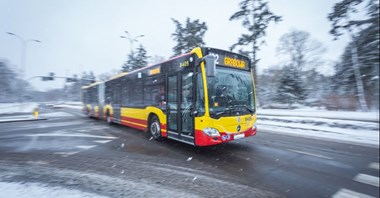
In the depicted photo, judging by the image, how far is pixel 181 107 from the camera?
6719 mm

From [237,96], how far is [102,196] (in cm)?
446

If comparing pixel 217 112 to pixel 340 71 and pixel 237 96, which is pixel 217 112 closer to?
pixel 237 96

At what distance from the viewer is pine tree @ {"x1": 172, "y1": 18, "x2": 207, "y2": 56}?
31406 millimetres

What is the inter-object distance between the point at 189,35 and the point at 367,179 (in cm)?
2977

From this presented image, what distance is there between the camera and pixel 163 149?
6.96 meters

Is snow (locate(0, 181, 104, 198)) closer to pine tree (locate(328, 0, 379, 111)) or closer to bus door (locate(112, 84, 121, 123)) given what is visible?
bus door (locate(112, 84, 121, 123))

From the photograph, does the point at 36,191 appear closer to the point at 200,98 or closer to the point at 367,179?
the point at 200,98

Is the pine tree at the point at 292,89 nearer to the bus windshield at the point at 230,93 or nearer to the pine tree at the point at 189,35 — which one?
the pine tree at the point at 189,35

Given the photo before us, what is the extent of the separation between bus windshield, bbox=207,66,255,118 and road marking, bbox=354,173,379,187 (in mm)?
3046

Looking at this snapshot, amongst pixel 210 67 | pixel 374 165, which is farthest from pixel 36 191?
pixel 374 165

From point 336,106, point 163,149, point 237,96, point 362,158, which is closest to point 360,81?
point 336,106

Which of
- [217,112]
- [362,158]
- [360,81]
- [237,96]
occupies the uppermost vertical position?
[360,81]

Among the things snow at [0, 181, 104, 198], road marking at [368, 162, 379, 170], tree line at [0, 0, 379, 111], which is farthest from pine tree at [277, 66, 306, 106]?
snow at [0, 181, 104, 198]

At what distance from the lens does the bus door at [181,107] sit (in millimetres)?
6328
